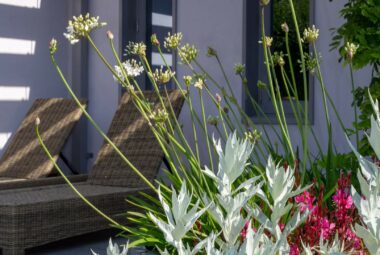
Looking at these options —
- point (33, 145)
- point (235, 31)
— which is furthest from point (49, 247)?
point (235, 31)

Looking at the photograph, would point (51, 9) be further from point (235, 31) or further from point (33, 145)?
point (235, 31)

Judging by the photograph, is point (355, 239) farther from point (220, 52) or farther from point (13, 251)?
point (220, 52)

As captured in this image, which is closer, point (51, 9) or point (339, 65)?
point (339, 65)

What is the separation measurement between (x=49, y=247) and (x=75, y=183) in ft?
2.10

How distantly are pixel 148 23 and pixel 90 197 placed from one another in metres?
2.68

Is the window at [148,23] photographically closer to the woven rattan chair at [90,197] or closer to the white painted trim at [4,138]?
the woven rattan chair at [90,197]

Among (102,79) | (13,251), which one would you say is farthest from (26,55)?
(13,251)

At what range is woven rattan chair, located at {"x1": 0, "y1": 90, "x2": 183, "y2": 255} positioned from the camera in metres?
4.27

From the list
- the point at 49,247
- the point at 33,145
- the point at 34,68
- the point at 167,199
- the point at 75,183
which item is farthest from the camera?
the point at 34,68

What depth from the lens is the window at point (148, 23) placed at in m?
6.82

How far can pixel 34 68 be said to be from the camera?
697cm

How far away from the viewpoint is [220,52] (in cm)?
592

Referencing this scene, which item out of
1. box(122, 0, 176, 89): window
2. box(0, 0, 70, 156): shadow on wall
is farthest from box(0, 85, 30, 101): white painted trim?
box(122, 0, 176, 89): window

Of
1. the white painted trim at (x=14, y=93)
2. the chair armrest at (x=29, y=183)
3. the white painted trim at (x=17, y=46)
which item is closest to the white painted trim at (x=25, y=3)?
the white painted trim at (x=17, y=46)
